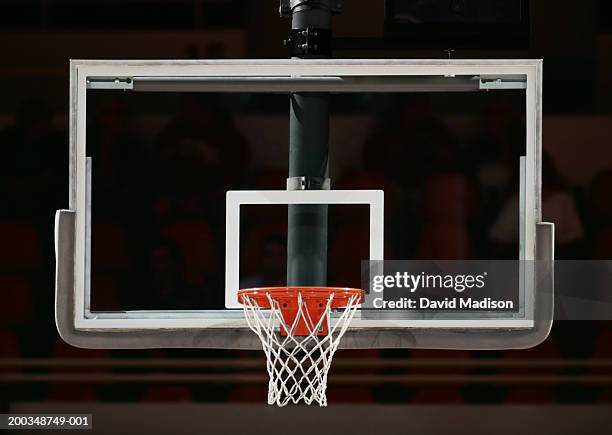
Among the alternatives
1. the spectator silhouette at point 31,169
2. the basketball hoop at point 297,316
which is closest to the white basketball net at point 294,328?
the basketball hoop at point 297,316

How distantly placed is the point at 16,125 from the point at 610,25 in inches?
123

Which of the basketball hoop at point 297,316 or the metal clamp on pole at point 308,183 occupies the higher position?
the metal clamp on pole at point 308,183

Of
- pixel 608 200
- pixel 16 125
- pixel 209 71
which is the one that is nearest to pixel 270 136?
pixel 16 125

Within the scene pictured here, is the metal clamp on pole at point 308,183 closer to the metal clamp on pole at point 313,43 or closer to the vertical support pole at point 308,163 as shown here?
the vertical support pole at point 308,163

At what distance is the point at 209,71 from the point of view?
111 inches

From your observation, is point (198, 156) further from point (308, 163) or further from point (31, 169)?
point (308, 163)

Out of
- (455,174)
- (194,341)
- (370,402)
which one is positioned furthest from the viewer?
(455,174)

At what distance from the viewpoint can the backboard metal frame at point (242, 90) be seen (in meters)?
2.78

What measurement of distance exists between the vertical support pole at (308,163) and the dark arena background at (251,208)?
1.93m

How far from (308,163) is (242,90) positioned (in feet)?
0.88

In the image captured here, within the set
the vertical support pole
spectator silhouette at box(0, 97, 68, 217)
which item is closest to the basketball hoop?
the vertical support pole

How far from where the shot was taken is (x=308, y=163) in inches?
113

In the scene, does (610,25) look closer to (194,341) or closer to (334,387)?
(334,387)

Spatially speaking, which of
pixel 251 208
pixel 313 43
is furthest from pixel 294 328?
pixel 251 208
